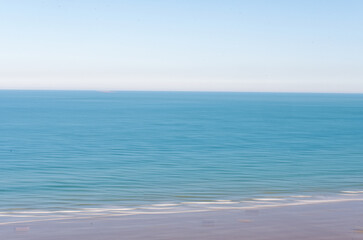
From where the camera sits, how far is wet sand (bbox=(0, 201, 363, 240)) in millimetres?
7926

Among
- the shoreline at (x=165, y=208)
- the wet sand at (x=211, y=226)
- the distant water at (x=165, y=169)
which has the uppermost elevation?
the wet sand at (x=211, y=226)

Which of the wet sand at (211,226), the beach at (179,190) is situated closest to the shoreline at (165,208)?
the beach at (179,190)

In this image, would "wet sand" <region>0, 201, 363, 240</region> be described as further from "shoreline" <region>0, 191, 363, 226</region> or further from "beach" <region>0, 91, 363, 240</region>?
"shoreline" <region>0, 191, 363, 226</region>

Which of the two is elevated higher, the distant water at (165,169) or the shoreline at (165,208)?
the shoreline at (165,208)

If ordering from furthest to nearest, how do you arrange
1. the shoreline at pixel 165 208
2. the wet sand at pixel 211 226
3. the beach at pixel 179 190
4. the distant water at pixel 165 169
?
the distant water at pixel 165 169 < the shoreline at pixel 165 208 < the beach at pixel 179 190 < the wet sand at pixel 211 226

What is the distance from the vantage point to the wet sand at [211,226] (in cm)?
793

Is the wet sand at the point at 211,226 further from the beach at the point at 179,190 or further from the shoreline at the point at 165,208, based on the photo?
the shoreline at the point at 165,208

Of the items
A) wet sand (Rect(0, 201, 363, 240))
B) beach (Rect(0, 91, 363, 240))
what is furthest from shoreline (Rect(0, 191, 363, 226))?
wet sand (Rect(0, 201, 363, 240))

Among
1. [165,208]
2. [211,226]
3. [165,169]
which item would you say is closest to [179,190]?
[165,208]

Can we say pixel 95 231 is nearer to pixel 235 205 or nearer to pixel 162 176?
pixel 235 205

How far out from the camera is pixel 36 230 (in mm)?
8289

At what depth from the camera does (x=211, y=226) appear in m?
8.63

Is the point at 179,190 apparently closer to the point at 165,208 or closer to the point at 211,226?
the point at 165,208

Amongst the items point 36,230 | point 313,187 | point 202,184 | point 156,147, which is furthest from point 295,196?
point 156,147
